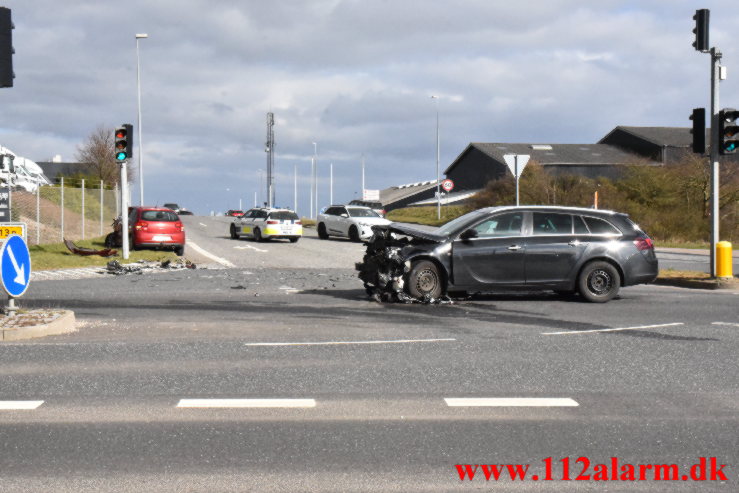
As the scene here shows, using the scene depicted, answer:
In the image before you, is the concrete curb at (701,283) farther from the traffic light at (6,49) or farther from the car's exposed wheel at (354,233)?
the car's exposed wheel at (354,233)

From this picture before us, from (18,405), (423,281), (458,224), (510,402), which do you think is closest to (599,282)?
(458,224)

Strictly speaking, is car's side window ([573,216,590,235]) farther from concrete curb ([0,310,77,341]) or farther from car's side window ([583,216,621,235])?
concrete curb ([0,310,77,341])

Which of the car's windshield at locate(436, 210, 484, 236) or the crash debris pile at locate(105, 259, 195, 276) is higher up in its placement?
the car's windshield at locate(436, 210, 484, 236)

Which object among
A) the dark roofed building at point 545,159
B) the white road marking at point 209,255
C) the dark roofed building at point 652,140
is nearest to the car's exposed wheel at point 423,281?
the white road marking at point 209,255

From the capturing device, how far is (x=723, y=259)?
17125mm

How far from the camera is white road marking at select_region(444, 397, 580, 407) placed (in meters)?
6.06

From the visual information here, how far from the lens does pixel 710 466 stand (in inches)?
181

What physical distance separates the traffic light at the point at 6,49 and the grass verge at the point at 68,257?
27.3ft

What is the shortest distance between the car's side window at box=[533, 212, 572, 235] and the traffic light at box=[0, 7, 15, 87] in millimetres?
8993

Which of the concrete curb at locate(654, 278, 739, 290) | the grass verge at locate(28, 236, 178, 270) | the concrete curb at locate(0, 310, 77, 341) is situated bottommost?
the concrete curb at locate(0, 310, 77, 341)

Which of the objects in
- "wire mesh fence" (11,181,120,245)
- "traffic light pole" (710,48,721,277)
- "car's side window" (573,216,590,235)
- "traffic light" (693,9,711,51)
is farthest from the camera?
"wire mesh fence" (11,181,120,245)

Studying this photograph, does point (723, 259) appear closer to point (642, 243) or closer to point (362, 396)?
point (642, 243)

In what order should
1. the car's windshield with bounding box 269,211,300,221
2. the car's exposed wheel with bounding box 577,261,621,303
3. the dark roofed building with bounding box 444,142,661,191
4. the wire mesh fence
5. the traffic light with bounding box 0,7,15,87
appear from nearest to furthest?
1. the traffic light with bounding box 0,7,15,87
2. the car's exposed wheel with bounding box 577,261,621,303
3. the car's windshield with bounding box 269,211,300,221
4. the wire mesh fence
5. the dark roofed building with bounding box 444,142,661,191

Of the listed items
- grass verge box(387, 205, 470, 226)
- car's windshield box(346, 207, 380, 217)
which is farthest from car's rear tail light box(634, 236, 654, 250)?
grass verge box(387, 205, 470, 226)
